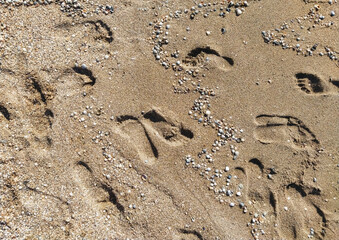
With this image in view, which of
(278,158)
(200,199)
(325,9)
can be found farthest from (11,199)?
(325,9)

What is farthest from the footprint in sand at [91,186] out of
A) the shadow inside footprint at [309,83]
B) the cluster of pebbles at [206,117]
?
the shadow inside footprint at [309,83]

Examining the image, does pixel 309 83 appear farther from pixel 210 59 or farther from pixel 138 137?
pixel 138 137

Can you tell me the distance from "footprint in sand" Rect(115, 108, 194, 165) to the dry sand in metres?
0.02

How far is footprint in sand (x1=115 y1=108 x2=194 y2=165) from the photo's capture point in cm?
382

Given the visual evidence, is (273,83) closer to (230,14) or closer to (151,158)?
(230,14)

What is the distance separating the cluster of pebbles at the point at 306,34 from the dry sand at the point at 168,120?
0.01 metres

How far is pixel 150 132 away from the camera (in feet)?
12.6

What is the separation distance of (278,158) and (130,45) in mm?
2662

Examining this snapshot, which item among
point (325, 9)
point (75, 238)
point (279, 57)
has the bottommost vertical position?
point (75, 238)

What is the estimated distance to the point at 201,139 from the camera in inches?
151

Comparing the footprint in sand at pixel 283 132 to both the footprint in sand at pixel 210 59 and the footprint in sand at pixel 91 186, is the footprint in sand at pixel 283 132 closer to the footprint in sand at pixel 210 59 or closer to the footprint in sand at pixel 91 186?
the footprint in sand at pixel 210 59

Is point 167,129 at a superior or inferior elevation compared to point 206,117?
inferior

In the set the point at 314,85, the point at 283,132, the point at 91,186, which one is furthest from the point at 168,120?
the point at 314,85

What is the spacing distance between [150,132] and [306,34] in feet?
8.61
